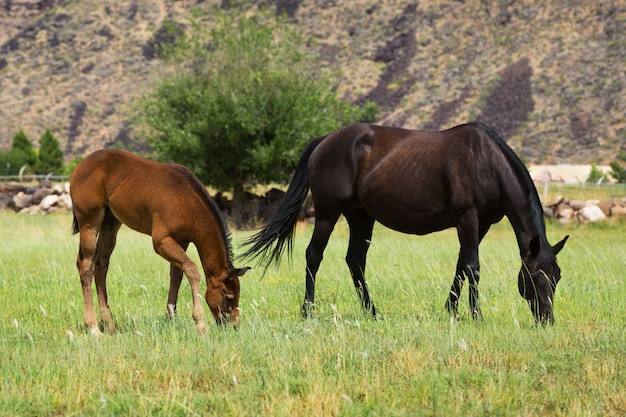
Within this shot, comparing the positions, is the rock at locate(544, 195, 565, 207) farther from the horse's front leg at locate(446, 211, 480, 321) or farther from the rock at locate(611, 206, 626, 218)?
the horse's front leg at locate(446, 211, 480, 321)

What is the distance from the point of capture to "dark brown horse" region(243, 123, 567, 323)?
25.0 feet

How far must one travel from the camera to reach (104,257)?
7.73m

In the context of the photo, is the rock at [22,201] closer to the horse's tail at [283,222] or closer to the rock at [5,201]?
the rock at [5,201]

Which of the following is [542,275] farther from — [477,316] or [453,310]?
[453,310]

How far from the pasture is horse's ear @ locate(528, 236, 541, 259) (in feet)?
2.37

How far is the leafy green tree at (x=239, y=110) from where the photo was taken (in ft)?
82.1

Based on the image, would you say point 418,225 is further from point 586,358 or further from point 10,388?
point 10,388

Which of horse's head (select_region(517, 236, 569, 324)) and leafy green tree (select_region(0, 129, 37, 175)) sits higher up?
horse's head (select_region(517, 236, 569, 324))

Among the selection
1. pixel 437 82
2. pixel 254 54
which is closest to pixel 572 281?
pixel 254 54

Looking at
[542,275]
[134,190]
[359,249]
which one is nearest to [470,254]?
[542,275]

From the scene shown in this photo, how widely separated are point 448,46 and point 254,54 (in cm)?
4218

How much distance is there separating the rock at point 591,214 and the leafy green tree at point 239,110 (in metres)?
9.07

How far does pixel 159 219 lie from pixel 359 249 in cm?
285

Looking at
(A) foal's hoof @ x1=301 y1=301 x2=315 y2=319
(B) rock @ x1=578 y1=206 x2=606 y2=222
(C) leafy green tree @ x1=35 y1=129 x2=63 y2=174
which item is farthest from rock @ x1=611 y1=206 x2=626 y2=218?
(C) leafy green tree @ x1=35 y1=129 x2=63 y2=174
